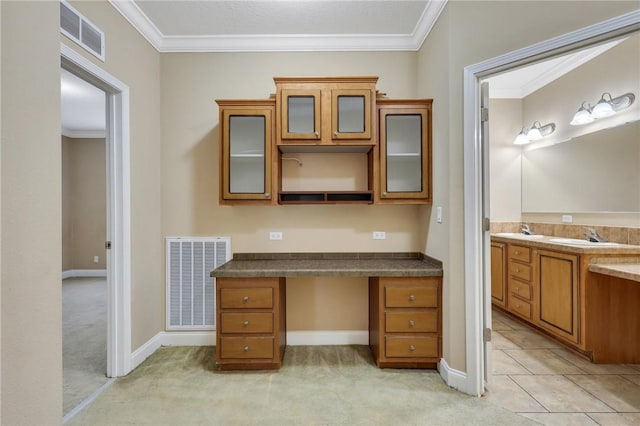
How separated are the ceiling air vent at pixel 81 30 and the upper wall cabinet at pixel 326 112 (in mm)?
1285

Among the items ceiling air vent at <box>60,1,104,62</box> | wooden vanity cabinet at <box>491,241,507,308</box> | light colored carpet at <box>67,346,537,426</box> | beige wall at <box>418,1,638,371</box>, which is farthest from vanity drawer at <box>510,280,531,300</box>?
ceiling air vent at <box>60,1,104,62</box>

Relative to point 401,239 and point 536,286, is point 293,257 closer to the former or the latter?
point 401,239

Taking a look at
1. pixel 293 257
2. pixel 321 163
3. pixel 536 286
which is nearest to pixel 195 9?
pixel 321 163

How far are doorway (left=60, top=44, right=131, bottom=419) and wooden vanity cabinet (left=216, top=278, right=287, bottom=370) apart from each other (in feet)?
2.48

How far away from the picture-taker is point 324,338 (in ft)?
9.34

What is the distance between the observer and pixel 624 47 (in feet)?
8.83

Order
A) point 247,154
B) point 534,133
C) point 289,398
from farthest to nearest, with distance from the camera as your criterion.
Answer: point 534,133, point 247,154, point 289,398

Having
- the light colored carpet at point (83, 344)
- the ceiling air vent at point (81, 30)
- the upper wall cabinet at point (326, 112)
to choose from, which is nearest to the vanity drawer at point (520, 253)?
the upper wall cabinet at point (326, 112)

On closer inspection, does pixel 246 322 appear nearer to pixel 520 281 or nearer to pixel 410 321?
pixel 410 321

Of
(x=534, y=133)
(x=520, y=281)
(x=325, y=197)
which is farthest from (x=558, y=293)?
(x=325, y=197)

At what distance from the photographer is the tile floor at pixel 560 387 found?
1.89 m

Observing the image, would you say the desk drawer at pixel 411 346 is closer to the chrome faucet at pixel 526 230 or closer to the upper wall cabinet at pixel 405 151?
the upper wall cabinet at pixel 405 151

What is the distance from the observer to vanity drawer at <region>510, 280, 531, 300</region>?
10.4 feet

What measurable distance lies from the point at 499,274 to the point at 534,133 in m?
1.87
